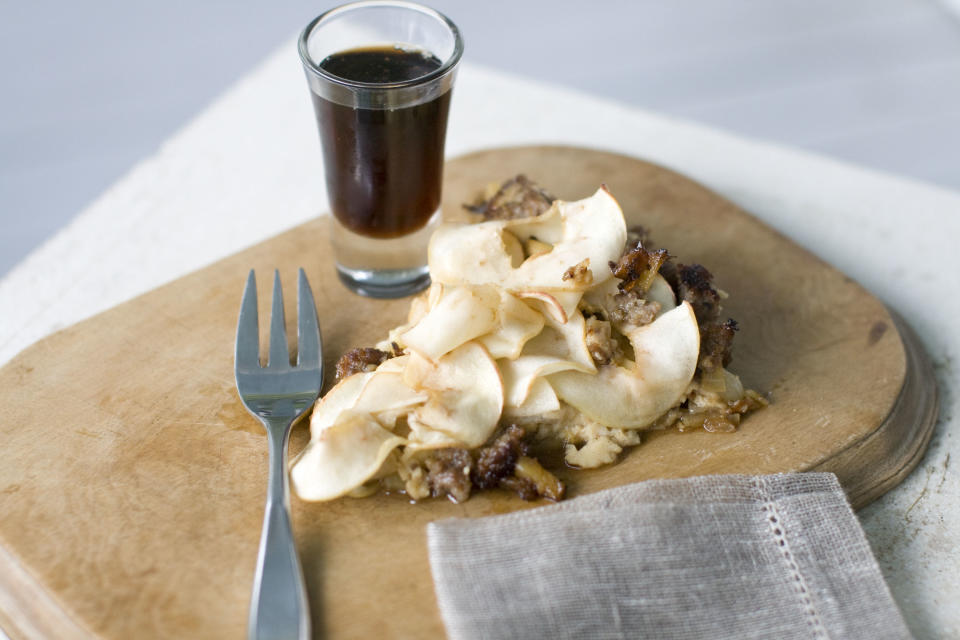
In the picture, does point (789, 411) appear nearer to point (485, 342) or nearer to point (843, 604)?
point (843, 604)

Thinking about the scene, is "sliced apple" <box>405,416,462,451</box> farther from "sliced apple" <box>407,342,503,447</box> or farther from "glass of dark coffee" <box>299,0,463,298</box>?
"glass of dark coffee" <box>299,0,463,298</box>

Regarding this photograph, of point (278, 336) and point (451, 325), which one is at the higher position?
point (451, 325)

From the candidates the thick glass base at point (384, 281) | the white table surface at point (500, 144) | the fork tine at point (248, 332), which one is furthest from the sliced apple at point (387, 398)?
the white table surface at point (500, 144)

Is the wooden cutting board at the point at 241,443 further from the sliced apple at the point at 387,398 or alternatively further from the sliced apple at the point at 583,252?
the sliced apple at the point at 583,252

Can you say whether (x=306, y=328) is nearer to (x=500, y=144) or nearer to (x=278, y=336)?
(x=278, y=336)

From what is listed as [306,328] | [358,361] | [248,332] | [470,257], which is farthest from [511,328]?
[248,332]

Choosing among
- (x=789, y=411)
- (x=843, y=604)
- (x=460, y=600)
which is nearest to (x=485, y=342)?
(x=460, y=600)

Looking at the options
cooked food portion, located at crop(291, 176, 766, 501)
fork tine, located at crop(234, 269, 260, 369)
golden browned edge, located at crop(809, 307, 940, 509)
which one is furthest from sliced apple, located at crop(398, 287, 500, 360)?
golden browned edge, located at crop(809, 307, 940, 509)
